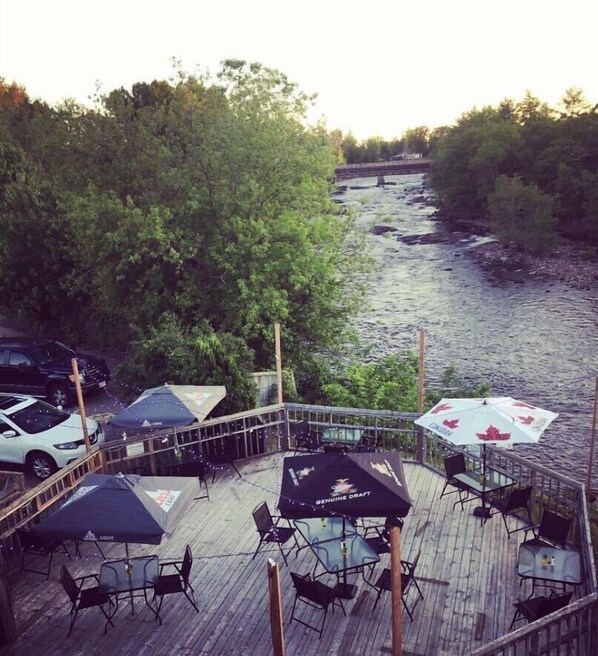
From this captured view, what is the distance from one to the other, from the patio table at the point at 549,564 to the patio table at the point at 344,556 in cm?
190

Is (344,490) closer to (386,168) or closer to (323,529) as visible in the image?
(323,529)

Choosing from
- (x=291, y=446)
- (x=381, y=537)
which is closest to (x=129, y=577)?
(x=381, y=537)

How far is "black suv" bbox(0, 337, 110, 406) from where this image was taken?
17703 mm

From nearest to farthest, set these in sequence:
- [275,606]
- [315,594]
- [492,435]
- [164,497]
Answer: [275,606] < [315,594] < [164,497] < [492,435]

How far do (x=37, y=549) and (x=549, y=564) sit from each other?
7163mm

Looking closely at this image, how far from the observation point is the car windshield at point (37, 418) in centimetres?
1271

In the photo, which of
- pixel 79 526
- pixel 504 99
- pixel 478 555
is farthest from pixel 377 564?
pixel 504 99

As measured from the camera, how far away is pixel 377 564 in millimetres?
8219

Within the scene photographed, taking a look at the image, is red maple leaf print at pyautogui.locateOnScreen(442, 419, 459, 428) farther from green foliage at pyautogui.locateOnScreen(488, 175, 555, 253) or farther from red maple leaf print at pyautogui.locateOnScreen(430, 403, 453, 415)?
green foliage at pyautogui.locateOnScreen(488, 175, 555, 253)

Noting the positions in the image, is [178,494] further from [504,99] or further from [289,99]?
[504,99]

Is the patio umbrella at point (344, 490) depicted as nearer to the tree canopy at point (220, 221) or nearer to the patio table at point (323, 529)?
the patio table at point (323, 529)

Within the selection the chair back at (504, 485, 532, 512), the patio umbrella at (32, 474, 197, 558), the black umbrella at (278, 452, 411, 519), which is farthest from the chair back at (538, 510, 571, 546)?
the patio umbrella at (32, 474, 197, 558)

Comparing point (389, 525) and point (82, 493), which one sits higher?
point (82, 493)

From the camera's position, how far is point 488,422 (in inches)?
333
